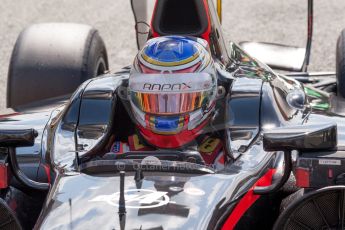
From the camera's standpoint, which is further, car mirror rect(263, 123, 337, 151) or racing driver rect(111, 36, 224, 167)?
racing driver rect(111, 36, 224, 167)

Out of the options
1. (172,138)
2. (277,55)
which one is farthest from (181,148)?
(277,55)

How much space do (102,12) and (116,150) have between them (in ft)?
19.5

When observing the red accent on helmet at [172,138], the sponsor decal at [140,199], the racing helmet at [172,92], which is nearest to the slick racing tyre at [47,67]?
the racing helmet at [172,92]

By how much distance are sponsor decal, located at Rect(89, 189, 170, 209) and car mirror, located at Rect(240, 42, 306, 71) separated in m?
→ 3.08

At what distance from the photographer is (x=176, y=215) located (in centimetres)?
411

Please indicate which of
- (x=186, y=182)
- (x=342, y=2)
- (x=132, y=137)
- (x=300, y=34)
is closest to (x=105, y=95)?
(x=132, y=137)

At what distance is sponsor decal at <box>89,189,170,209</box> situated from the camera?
415 centimetres

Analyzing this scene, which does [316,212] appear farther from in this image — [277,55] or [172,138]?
[277,55]

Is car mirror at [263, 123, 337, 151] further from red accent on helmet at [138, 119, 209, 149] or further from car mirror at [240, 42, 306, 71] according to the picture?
car mirror at [240, 42, 306, 71]

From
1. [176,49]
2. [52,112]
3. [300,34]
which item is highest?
[176,49]

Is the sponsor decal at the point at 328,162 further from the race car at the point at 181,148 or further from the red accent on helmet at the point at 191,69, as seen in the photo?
the red accent on helmet at the point at 191,69

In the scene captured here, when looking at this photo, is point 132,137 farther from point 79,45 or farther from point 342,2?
point 342,2

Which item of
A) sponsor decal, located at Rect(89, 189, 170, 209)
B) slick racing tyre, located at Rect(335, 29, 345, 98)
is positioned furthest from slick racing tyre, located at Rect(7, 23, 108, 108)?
sponsor decal, located at Rect(89, 189, 170, 209)

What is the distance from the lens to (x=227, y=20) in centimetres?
1041
